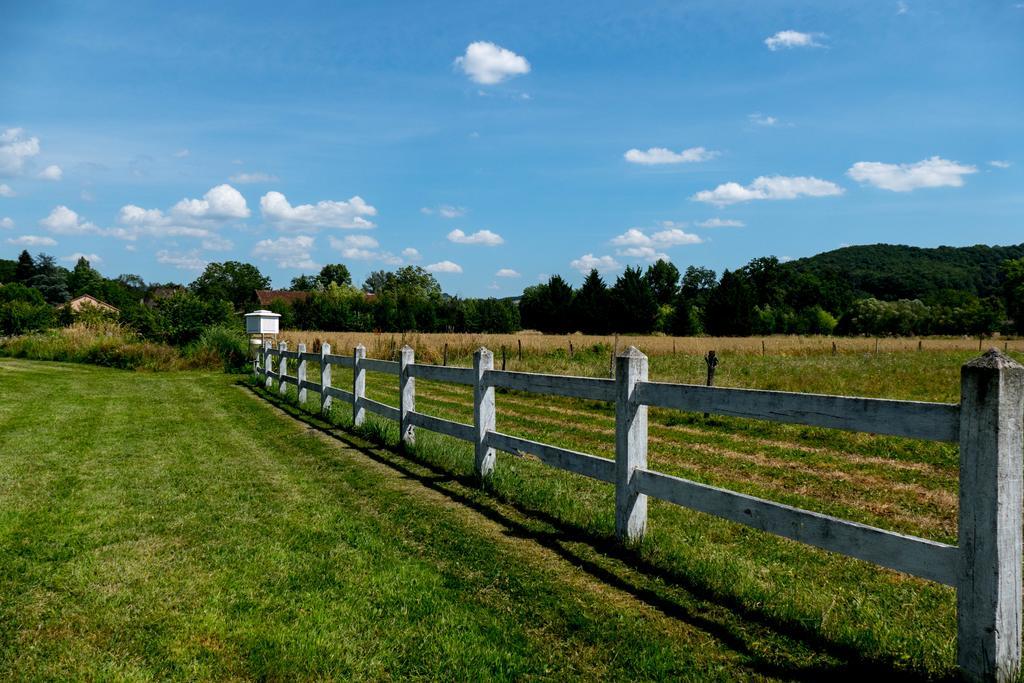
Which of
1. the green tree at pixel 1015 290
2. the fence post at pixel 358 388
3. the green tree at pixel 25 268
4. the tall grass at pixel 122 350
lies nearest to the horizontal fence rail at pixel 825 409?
the fence post at pixel 358 388

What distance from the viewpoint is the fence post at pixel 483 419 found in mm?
7402

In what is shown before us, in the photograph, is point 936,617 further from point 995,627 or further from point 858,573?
point 995,627

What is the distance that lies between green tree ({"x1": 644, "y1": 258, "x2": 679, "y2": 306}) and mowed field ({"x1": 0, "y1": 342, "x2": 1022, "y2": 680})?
109 m

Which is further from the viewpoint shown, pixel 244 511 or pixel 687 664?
pixel 244 511

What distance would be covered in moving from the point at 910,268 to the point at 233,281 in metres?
128

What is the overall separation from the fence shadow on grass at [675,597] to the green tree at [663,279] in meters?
112

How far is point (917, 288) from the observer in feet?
388

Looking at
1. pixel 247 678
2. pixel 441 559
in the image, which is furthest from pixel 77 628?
pixel 441 559

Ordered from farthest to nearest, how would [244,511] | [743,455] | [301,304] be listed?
[301,304]
[743,455]
[244,511]

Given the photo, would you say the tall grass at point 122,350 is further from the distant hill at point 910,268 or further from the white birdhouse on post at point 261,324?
the distant hill at point 910,268

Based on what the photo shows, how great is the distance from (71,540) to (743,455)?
8466 mm

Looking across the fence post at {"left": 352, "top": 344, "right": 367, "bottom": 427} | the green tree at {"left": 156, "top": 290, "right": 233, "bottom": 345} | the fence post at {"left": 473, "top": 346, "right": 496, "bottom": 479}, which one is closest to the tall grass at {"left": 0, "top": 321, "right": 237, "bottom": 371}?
the green tree at {"left": 156, "top": 290, "right": 233, "bottom": 345}

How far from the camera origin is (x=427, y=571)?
4.78 metres

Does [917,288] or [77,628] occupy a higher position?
[917,288]
